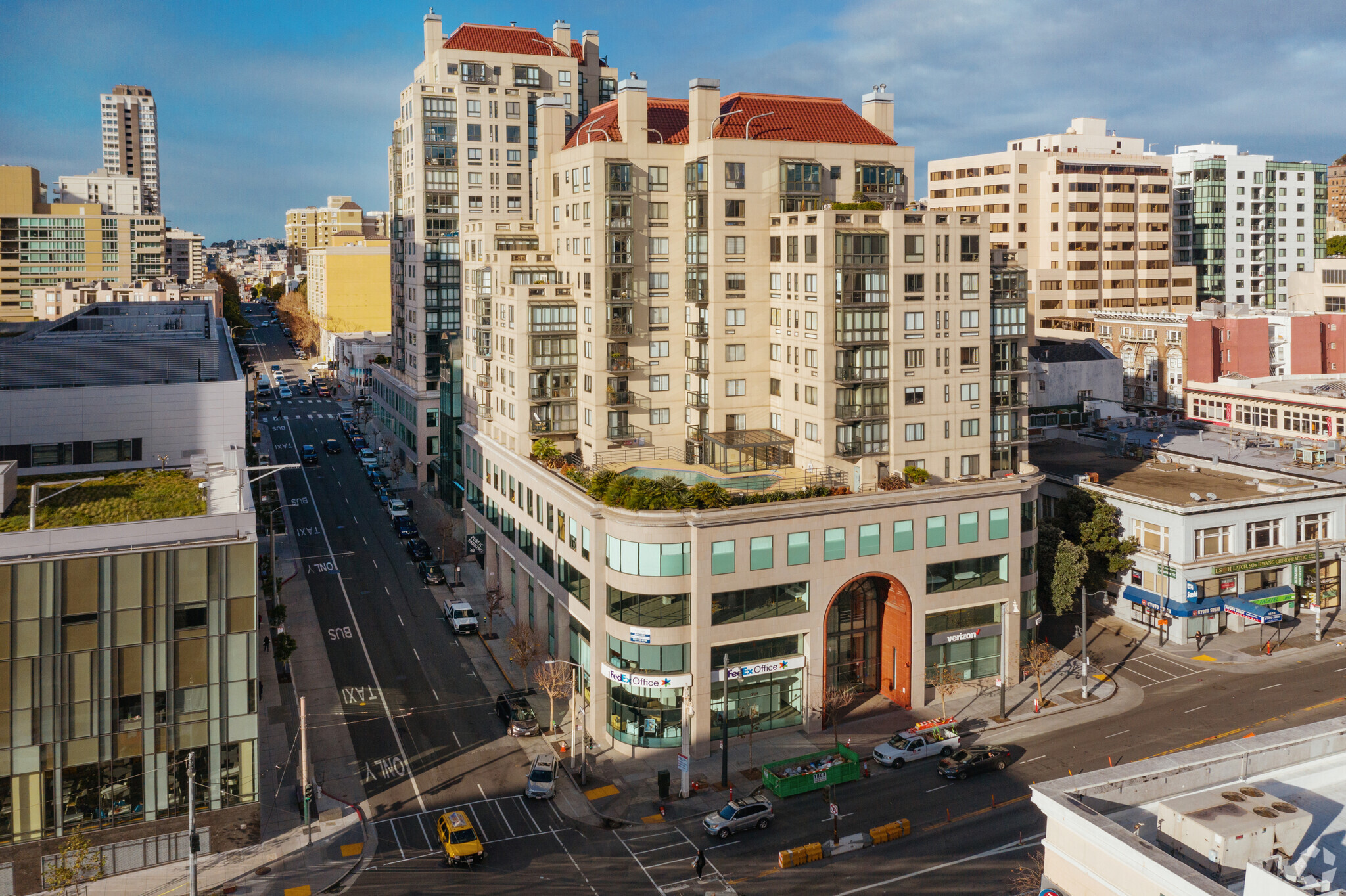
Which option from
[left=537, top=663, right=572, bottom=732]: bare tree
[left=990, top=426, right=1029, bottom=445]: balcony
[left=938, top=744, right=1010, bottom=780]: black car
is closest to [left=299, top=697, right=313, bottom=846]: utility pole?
[left=537, top=663, right=572, bottom=732]: bare tree

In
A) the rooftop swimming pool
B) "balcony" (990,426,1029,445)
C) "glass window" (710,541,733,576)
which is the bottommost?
"glass window" (710,541,733,576)

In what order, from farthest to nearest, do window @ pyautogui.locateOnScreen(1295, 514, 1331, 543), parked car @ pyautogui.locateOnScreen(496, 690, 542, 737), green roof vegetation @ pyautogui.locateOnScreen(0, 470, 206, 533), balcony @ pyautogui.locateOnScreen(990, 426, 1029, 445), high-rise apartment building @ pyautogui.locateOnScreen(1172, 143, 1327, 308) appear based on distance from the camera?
high-rise apartment building @ pyautogui.locateOnScreen(1172, 143, 1327, 308) < window @ pyautogui.locateOnScreen(1295, 514, 1331, 543) < balcony @ pyautogui.locateOnScreen(990, 426, 1029, 445) < parked car @ pyautogui.locateOnScreen(496, 690, 542, 737) < green roof vegetation @ pyautogui.locateOnScreen(0, 470, 206, 533)

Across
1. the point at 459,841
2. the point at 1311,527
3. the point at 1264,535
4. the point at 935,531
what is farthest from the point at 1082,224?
the point at 459,841

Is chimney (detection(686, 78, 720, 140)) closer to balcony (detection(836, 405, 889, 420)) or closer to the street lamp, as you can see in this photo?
balcony (detection(836, 405, 889, 420))

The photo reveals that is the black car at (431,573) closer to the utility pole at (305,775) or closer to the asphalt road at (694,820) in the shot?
the asphalt road at (694,820)

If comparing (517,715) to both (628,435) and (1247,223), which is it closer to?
(628,435)

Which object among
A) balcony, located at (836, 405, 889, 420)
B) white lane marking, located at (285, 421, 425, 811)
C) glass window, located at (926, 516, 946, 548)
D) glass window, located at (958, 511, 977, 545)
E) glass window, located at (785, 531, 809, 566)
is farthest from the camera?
balcony, located at (836, 405, 889, 420)

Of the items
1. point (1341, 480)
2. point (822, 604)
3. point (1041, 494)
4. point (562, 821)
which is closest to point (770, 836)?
point (562, 821)

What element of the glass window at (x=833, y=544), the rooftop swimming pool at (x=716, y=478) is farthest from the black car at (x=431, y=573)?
the glass window at (x=833, y=544)
